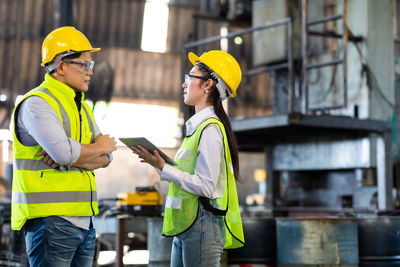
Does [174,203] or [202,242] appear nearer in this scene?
[202,242]

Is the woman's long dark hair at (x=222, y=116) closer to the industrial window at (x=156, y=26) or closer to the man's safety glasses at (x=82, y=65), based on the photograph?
the man's safety glasses at (x=82, y=65)

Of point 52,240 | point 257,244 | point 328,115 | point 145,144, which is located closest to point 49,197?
point 52,240

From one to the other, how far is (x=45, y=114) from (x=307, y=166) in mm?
6372

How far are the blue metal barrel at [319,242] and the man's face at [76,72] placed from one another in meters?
2.84

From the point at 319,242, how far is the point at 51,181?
3.10 meters

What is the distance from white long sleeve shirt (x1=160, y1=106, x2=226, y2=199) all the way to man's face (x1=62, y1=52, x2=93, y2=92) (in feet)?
1.97

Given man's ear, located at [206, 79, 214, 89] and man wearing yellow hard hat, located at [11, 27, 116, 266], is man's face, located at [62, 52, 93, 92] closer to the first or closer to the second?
man wearing yellow hard hat, located at [11, 27, 116, 266]

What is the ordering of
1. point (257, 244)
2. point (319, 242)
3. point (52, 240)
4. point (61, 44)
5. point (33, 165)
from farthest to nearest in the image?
point (257, 244) → point (319, 242) → point (61, 44) → point (33, 165) → point (52, 240)

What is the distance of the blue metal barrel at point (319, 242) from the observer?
504 cm

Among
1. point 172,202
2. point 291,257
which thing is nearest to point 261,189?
point 291,257

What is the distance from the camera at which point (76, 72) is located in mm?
2812

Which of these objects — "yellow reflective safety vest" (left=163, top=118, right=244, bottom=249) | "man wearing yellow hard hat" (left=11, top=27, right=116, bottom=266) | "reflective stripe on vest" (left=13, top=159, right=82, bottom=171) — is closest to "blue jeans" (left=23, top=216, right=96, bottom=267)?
"man wearing yellow hard hat" (left=11, top=27, right=116, bottom=266)

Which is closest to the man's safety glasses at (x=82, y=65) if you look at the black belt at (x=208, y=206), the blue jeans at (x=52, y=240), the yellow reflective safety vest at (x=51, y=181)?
the yellow reflective safety vest at (x=51, y=181)

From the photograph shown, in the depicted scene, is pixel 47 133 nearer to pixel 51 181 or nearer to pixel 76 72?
pixel 51 181
